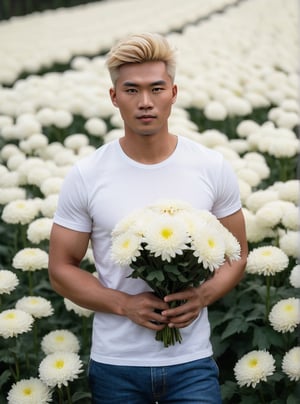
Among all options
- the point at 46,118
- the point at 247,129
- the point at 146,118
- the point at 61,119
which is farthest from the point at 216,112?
the point at 146,118

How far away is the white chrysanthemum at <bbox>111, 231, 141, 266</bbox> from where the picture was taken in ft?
8.90

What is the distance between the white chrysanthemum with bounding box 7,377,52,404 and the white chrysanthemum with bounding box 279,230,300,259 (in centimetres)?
155

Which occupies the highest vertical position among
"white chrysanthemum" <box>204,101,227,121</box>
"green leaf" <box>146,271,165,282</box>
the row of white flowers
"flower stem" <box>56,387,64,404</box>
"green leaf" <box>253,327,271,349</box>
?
"green leaf" <box>146,271,165,282</box>

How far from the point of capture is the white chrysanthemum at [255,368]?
3.46m

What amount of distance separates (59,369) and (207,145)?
3.49 meters

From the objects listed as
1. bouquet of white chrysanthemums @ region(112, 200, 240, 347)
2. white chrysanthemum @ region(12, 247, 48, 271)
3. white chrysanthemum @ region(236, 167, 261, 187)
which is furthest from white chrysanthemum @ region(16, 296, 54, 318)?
white chrysanthemum @ region(236, 167, 261, 187)

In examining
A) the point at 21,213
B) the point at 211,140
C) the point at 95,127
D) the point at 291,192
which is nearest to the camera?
the point at 21,213

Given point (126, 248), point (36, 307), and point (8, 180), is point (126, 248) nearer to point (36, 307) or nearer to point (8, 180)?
point (36, 307)

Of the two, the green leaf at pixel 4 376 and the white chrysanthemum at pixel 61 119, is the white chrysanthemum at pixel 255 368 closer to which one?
the green leaf at pixel 4 376

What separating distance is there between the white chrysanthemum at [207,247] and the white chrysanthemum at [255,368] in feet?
2.91

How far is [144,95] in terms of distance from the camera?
2.91 metres

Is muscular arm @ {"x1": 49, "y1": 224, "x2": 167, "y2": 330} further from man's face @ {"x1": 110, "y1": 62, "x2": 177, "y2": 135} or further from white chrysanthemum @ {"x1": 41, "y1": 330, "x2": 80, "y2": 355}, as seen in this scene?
white chrysanthemum @ {"x1": 41, "y1": 330, "x2": 80, "y2": 355}

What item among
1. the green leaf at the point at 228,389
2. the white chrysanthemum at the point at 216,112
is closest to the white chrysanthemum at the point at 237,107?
the white chrysanthemum at the point at 216,112

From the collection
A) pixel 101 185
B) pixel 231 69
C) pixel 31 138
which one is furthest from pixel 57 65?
pixel 101 185
